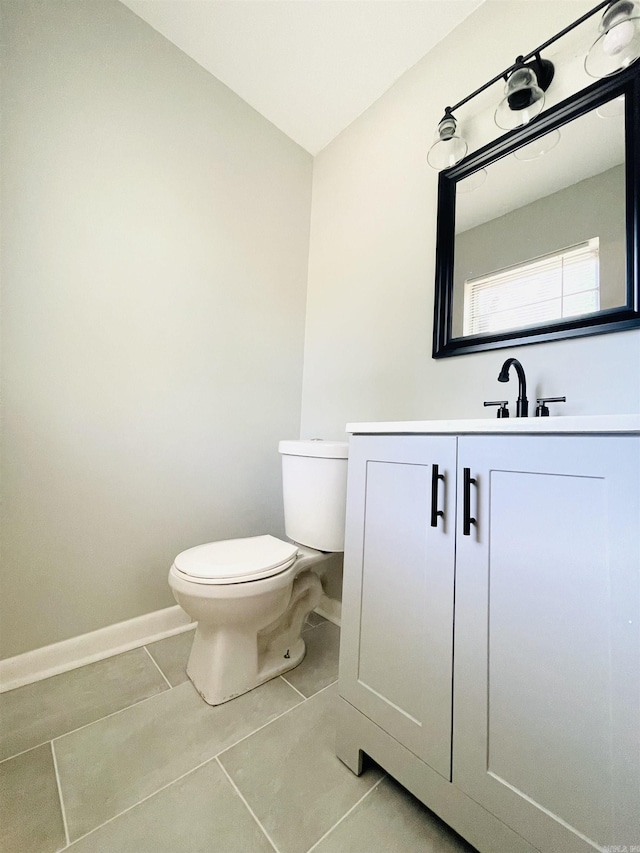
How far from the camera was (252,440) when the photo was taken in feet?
5.66

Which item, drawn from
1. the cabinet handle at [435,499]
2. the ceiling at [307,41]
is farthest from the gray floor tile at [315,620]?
the ceiling at [307,41]

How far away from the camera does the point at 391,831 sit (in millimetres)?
731

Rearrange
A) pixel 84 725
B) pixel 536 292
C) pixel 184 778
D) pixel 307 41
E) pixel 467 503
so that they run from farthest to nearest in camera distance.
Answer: pixel 307 41 < pixel 536 292 < pixel 84 725 < pixel 184 778 < pixel 467 503

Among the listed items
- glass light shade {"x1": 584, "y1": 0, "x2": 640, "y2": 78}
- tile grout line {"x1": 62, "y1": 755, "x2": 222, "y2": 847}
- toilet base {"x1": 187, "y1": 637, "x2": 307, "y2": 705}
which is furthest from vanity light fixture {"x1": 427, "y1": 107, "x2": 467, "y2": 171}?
tile grout line {"x1": 62, "y1": 755, "x2": 222, "y2": 847}

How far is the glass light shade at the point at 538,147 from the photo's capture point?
107cm

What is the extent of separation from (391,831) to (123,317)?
5.65 ft

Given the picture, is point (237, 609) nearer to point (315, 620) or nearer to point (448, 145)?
point (315, 620)

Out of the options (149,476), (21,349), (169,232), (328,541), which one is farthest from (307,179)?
(328,541)

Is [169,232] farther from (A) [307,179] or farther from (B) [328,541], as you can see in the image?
(B) [328,541]

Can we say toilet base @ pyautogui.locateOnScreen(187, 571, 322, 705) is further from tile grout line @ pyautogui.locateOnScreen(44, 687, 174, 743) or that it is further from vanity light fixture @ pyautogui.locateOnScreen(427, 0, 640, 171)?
vanity light fixture @ pyautogui.locateOnScreen(427, 0, 640, 171)

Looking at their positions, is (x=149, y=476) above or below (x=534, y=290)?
below

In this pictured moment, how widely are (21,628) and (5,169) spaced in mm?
1509

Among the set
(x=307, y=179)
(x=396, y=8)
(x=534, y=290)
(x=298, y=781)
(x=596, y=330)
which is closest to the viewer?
(x=298, y=781)

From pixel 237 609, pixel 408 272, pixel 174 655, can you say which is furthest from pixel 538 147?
pixel 174 655
